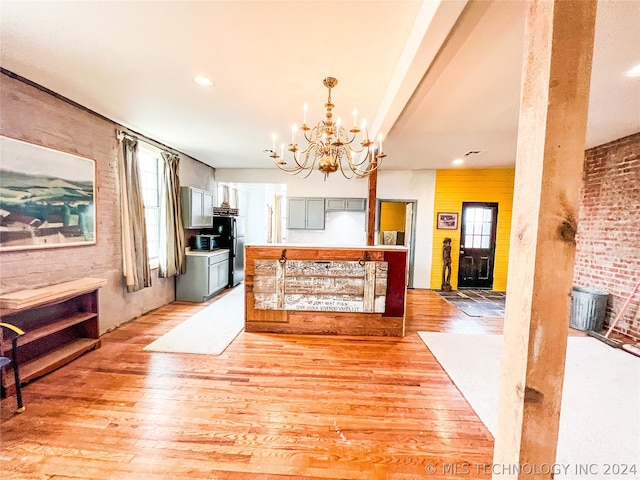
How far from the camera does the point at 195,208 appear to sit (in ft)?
16.4

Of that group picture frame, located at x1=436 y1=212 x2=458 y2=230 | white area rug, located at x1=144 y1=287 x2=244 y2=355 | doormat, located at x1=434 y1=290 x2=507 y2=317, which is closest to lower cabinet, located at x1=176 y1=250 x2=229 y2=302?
white area rug, located at x1=144 y1=287 x2=244 y2=355

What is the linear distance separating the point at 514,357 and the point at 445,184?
5.82 m

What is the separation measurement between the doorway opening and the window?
440 centimetres

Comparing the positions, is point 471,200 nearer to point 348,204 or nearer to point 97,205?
point 348,204

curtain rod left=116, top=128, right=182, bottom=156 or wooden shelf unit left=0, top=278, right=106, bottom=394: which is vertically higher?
curtain rod left=116, top=128, right=182, bottom=156

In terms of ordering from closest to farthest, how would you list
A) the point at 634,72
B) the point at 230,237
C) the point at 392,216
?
the point at 634,72, the point at 230,237, the point at 392,216

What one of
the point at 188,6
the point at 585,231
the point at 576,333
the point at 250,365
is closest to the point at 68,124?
the point at 188,6

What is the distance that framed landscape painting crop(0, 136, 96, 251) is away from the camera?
231 cm

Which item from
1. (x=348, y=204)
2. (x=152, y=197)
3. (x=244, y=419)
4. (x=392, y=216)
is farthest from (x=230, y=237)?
(x=392, y=216)

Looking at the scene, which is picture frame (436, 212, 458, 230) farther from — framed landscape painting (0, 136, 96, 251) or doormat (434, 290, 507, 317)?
framed landscape painting (0, 136, 96, 251)

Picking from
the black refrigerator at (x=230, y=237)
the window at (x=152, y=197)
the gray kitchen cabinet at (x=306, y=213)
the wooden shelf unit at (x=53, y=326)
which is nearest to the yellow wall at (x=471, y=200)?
the gray kitchen cabinet at (x=306, y=213)

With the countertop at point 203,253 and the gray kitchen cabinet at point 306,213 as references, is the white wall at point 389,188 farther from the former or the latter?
the countertop at point 203,253

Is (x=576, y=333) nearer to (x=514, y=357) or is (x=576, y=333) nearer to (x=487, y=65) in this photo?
(x=487, y=65)

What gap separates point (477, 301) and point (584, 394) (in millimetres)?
3007
